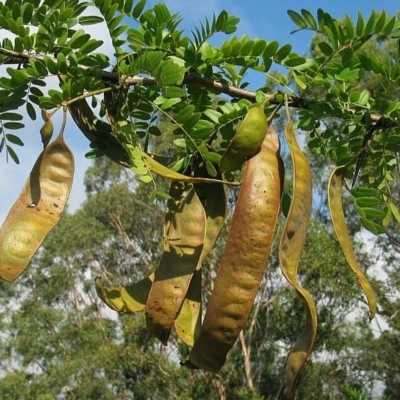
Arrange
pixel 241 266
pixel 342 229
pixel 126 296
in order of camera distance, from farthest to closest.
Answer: pixel 126 296, pixel 342 229, pixel 241 266

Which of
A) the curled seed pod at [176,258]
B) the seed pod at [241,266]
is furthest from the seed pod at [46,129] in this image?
the seed pod at [241,266]

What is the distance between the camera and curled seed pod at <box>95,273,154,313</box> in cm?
100

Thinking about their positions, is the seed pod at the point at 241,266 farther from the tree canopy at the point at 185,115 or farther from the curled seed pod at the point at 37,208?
the curled seed pod at the point at 37,208

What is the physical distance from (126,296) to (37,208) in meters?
0.19

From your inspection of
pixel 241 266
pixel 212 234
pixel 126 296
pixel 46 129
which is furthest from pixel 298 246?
pixel 46 129

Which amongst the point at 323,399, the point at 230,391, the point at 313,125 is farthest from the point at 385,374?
the point at 313,125

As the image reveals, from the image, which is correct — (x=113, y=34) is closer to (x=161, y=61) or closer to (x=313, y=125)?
(x=161, y=61)

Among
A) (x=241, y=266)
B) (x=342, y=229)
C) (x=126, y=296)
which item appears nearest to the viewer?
(x=241, y=266)

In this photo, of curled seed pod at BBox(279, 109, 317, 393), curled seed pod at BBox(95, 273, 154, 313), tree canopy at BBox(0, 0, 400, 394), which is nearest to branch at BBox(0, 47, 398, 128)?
tree canopy at BBox(0, 0, 400, 394)

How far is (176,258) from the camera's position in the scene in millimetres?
953

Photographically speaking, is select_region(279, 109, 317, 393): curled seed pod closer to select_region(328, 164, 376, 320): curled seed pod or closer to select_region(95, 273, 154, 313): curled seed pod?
select_region(328, 164, 376, 320): curled seed pod

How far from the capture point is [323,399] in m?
17.1

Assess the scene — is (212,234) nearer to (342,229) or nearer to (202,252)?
(202,252)

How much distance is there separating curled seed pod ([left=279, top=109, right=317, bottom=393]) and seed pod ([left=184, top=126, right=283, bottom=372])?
1.2 inches
